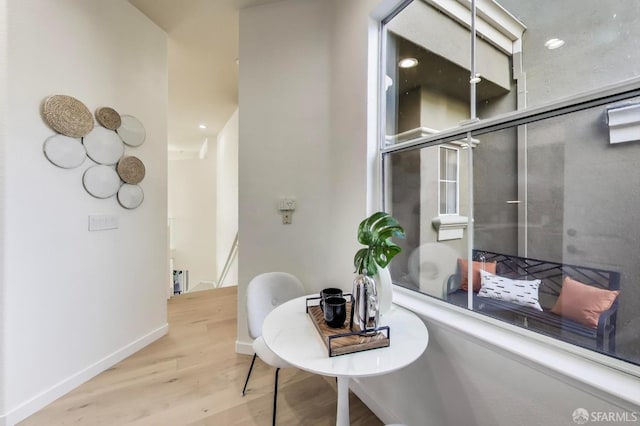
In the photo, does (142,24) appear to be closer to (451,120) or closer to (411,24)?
(411,24)

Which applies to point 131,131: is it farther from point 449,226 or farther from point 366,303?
point 449,226

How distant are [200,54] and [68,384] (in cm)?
334

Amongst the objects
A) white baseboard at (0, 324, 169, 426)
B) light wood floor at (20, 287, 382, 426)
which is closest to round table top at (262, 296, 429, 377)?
light wood floor at (20, 287, 382, 426)

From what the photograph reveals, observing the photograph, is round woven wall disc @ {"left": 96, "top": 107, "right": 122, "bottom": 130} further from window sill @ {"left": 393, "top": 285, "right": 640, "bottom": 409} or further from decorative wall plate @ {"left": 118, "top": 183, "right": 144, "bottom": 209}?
window sill @ {"left": 393, "top": 285, "right": 640, "bottom": 409}

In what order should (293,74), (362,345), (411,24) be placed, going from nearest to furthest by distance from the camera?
(362,345)
(411,24)
(293,74)

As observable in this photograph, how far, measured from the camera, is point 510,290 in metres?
1.33

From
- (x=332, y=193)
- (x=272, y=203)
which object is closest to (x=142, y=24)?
A: (x=272, y=203)

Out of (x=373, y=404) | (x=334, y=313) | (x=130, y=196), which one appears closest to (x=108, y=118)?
(x=130, y=196)

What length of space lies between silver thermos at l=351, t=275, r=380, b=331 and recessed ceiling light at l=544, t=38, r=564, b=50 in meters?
1.36

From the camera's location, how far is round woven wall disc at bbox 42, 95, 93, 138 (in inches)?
67.1

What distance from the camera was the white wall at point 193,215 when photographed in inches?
247

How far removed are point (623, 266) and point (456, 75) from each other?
1.30 m

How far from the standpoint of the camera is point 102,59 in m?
2.07

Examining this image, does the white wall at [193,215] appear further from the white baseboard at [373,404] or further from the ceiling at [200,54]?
the white baseboard at [373,404]
